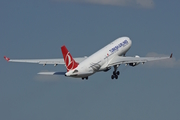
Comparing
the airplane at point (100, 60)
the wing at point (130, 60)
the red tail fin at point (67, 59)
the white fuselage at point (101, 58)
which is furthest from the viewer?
the wing at point (130, 60)

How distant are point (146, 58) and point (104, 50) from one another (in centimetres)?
775

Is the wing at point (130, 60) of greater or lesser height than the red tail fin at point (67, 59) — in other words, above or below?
above

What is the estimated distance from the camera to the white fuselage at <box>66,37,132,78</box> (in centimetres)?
9981

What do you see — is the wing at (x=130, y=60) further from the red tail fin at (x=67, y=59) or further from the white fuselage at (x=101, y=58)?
the red tail fin at (x=67, y=59)

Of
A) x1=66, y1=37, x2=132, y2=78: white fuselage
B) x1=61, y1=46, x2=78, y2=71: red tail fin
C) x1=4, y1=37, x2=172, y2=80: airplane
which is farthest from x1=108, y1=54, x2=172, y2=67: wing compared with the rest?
x1=61, y1=46, x2=78, y2=71: red tail fin

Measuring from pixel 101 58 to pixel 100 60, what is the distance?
2.09ft

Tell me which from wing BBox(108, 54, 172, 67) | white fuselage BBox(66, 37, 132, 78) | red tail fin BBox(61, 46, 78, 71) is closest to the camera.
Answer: red tail fin BBox(61, 46, 78, 71)

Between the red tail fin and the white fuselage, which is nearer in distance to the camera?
the red tail fin

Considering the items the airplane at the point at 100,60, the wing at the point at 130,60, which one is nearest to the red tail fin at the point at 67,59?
the airplane at the point at 100,60

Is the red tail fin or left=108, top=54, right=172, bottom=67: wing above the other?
left=108, top=54, right=172, bottom=67: wing

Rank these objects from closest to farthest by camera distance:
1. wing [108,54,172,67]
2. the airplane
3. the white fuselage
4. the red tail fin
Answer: the red tail fin < the airplane < the white fuselage < wing [108,54,172,67]

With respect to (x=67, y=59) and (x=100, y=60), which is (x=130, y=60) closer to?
(x=100, y=60)

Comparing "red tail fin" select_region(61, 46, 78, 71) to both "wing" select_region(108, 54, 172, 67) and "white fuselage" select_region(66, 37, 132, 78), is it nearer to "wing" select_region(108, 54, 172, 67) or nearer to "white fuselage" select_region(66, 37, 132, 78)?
"white fuselage" select_region(66, 37, 132, 78)

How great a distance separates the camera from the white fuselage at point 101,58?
9981 cm
